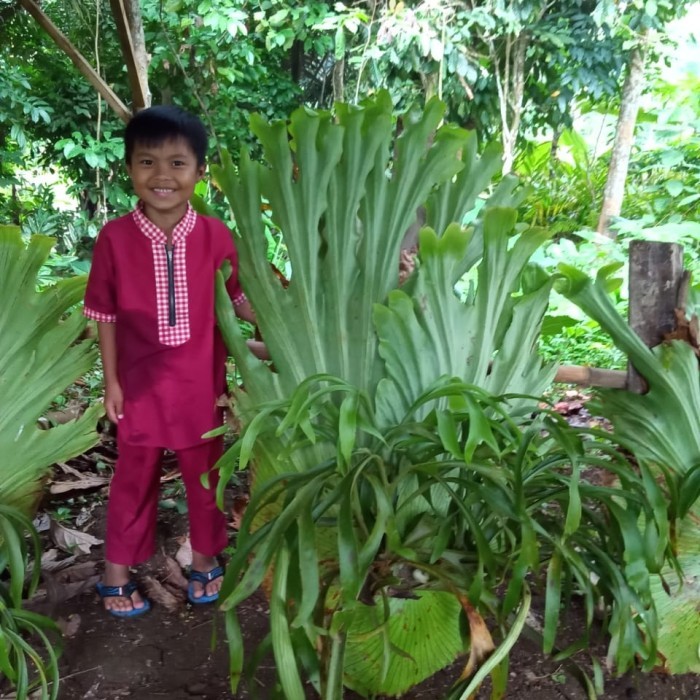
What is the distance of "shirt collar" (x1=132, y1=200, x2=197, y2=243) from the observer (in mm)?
1244

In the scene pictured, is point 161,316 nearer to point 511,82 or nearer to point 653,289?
point 653,289

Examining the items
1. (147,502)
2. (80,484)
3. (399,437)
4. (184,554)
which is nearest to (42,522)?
(80,484)

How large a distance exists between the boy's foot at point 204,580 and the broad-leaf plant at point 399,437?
0.24 metres

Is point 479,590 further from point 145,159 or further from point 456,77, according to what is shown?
point 456,77

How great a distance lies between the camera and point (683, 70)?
530 cm

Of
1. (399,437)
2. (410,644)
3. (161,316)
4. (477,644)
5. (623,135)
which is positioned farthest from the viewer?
(623,135)

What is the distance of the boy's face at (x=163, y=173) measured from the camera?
1.22 metres

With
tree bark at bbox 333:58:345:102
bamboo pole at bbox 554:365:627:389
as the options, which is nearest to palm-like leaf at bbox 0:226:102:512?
bamboo pole at bbox 554:365:627:389

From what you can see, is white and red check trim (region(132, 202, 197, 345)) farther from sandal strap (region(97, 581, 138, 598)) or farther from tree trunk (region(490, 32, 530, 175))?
tree trunk (region(490, 32, 530, 175))

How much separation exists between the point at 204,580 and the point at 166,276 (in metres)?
0.65

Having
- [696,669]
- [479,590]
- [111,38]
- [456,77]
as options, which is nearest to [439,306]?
[479,590]

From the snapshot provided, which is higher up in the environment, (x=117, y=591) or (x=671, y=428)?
(x=671, y=428)

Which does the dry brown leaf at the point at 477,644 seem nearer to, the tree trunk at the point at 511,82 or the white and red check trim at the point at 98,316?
the white and red check trim at the point at 98,316

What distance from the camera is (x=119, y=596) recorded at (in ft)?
4.60
